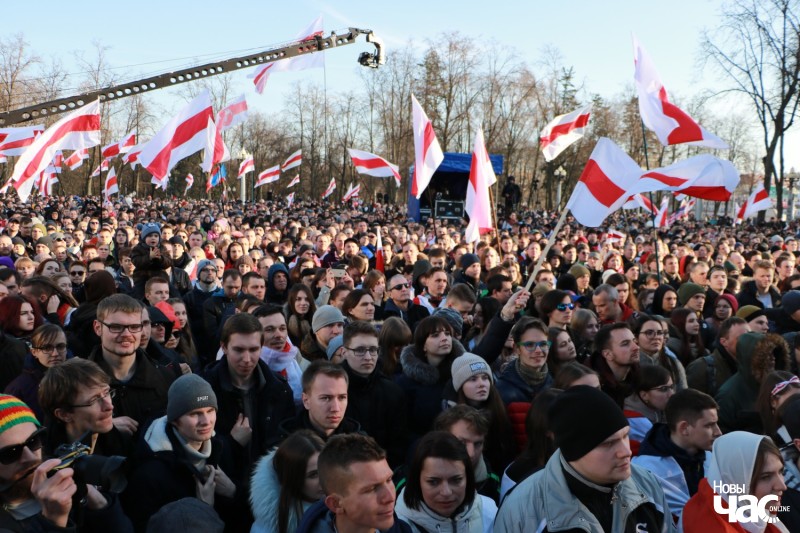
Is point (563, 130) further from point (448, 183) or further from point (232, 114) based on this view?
point (448, 183)

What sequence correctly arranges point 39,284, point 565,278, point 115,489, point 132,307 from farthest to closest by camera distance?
1. point 565,278
2. point 39,284
3. point 132,307
4. point 115,489

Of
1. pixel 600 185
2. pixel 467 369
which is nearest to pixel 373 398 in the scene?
pixel 467 369

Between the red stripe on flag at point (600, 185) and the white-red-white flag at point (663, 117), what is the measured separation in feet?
5.25

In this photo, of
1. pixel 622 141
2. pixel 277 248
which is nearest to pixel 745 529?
pixel 277 248

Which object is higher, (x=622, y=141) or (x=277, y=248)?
(x=622, y=141)

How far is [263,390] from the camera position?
14.2 feet

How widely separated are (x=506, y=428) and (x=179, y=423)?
1.93 metres

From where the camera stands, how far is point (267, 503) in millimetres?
3133

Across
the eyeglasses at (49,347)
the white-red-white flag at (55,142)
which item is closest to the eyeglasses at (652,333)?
the eyeglasses at (49,347)

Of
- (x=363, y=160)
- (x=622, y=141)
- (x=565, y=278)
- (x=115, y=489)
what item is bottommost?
(x=115, y=489)

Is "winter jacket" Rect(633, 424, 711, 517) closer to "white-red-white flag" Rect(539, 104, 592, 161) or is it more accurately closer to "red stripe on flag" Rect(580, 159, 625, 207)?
"red stripe on flag" Rect(580, 159, 625, 207)

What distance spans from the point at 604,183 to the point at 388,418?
4216 millimetres

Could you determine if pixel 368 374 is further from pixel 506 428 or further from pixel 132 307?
pixel 132 307

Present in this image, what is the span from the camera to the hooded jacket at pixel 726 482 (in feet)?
9.55
